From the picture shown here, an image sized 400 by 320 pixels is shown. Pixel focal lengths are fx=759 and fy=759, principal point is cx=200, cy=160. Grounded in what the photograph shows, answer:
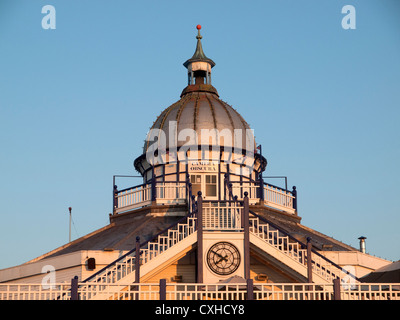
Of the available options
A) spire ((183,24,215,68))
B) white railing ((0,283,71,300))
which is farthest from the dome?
white railing ((0,283,71,300))

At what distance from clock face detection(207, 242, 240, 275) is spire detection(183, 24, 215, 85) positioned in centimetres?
1823

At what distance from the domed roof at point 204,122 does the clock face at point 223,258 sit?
12.5 metres

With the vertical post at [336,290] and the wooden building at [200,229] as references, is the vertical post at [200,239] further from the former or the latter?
the vertical post at [336,290]

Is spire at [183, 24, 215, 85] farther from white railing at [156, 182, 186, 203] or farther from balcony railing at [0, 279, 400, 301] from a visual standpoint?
balcony railing at [0, 279, 400, 301]

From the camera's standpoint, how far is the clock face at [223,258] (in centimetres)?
2928

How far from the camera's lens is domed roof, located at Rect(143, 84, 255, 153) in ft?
136

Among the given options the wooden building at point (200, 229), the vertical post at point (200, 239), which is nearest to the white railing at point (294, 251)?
the wooden building at point (200, 229)

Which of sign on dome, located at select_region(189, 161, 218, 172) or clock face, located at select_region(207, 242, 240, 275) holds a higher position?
sign on dome, located at select_region(189, 161, 218, 172)
